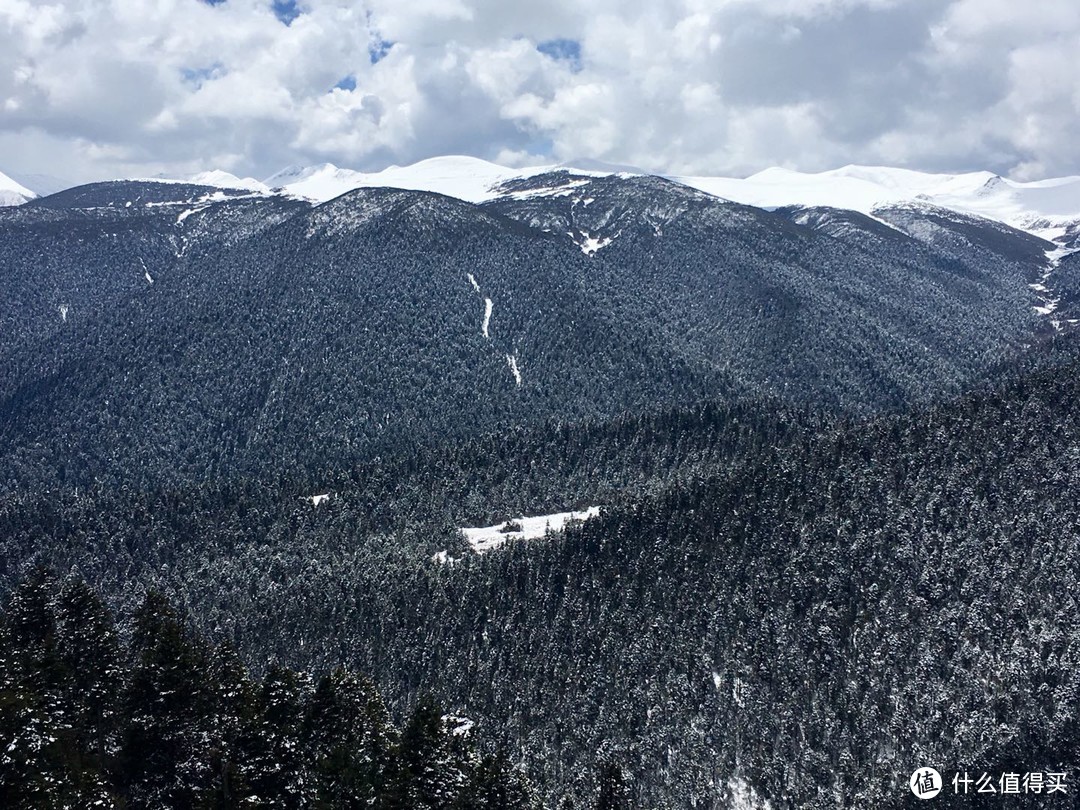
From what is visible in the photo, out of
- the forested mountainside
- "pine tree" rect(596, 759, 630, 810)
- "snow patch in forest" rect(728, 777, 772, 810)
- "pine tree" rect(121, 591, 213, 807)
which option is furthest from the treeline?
"snow patch in forest" rect(728, 777, 772, 810)

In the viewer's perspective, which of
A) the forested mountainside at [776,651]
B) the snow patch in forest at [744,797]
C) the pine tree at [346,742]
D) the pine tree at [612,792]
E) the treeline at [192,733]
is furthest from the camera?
the forested mountainside at [776,651]

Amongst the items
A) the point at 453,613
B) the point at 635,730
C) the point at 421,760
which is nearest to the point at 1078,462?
the point at 635,730

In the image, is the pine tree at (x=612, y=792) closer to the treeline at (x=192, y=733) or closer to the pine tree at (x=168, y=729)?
the treeline at (x=192, y=733)

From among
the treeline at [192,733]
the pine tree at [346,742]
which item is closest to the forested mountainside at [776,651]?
the pine tree at [346,742]

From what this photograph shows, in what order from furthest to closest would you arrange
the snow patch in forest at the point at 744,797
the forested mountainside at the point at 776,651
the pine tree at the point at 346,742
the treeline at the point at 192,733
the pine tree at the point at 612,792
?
the forested mountainside at the point at 776,651 < the snow patch in forest at the point at 744,797 < the pine tree at the point at 612,792 < the pine tree at the point at 346,742 < the treeline at the point at 192,733

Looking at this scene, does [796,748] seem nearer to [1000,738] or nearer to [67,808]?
[1000,738]

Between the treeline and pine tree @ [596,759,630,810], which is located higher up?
the treeline

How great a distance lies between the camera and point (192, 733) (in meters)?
58.3

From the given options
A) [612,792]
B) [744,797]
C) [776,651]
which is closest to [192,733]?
[612,792]

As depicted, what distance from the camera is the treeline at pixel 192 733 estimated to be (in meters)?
52.2

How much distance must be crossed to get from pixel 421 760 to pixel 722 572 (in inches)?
5632

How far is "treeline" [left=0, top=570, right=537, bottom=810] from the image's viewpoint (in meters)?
52.2

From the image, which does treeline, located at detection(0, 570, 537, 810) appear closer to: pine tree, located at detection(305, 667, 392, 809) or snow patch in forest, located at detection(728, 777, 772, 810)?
pine tree, located at detection(305, 667, 392, 809)

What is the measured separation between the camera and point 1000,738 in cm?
14350
